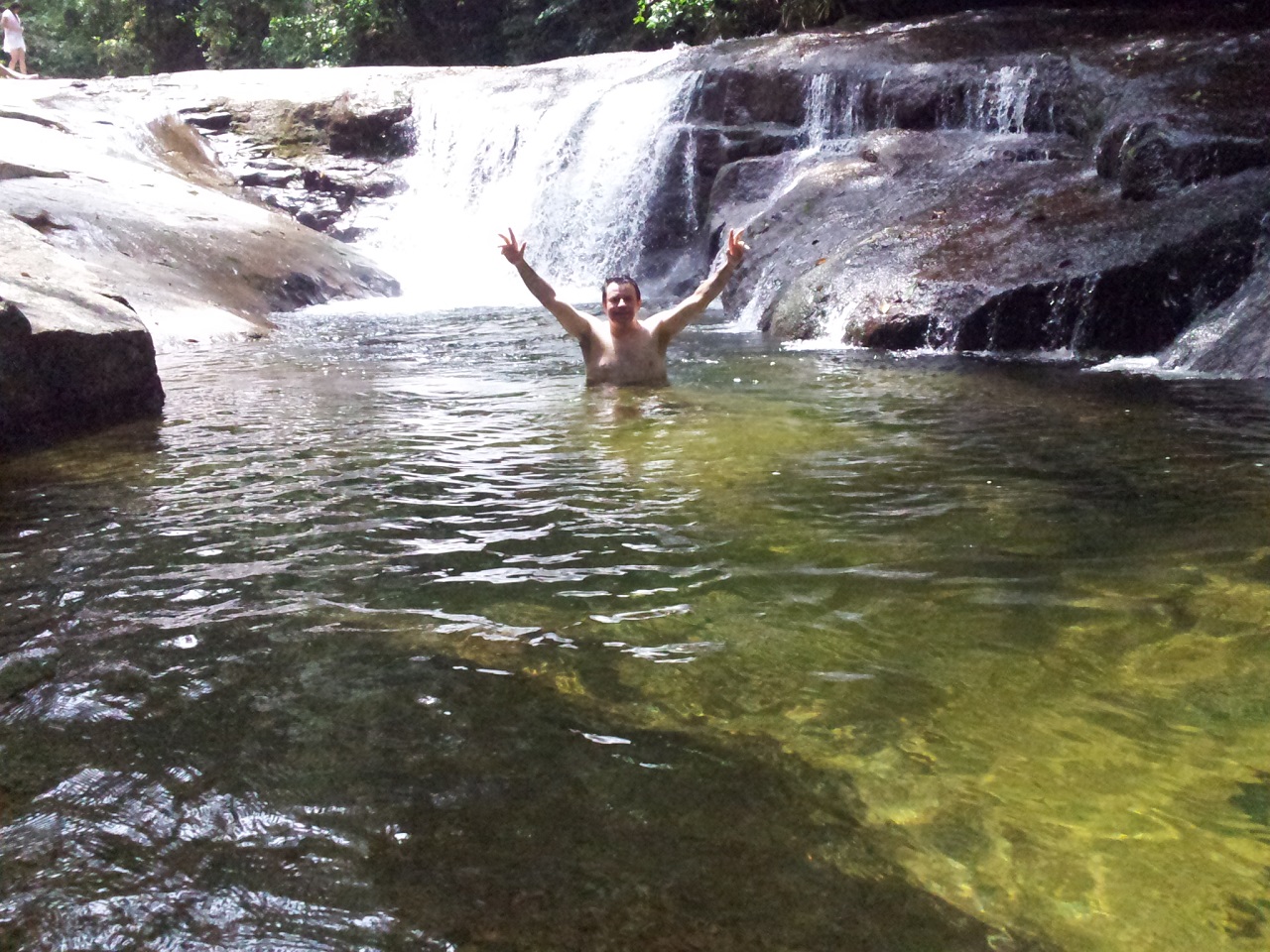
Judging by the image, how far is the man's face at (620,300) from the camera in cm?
668

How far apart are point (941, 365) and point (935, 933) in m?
6.52

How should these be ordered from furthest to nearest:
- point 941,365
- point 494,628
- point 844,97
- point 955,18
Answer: point 955,18 < point 844,97 < point 941,365 < point 494,628

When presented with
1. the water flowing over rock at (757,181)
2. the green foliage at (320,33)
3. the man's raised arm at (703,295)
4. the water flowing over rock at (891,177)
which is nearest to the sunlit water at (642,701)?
the man's raised arm at (703,295)

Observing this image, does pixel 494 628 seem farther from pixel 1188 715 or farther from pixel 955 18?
pixel 955 18

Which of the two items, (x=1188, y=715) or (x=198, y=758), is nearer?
(x=198, y=758)

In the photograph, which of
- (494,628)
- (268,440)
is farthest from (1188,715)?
(268,440)

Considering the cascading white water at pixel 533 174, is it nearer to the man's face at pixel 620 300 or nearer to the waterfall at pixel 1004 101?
the waterfall at pixel 1004 101

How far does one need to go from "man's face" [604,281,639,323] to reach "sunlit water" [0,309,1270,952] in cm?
210

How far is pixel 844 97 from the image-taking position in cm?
1412

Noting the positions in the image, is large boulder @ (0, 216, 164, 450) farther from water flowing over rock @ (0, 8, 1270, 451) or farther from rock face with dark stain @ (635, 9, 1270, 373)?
rock face with dark stain @ (635, 9, 1270, 373)

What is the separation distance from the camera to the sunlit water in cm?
167

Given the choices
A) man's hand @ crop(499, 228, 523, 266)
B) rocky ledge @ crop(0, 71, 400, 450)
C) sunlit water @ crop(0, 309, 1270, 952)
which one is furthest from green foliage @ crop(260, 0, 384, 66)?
sunlit water @ crop(0, 309, 1270, 952)

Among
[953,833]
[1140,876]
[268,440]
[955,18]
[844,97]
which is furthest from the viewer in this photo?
[955,18]

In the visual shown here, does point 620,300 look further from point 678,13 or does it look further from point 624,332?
point 678,13
